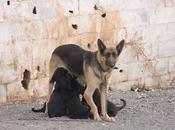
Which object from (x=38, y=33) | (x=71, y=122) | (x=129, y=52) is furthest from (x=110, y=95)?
(x=71, y=122)

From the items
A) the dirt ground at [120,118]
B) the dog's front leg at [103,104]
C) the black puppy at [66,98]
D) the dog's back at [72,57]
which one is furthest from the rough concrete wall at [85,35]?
the dog's front leg at [103,104]

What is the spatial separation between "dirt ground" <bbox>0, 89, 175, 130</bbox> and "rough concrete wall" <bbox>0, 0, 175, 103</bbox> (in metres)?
0.56

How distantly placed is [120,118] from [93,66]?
0.90 m

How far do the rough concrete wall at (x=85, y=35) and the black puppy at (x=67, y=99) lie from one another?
1293 millimetres

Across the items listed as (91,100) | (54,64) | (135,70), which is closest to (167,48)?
(135,70)

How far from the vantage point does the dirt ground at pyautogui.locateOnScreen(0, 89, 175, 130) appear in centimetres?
873

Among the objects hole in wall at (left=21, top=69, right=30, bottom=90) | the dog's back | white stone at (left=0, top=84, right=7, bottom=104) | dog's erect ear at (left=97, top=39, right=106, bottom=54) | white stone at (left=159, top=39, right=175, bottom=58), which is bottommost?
white stone at (left=0, top=84, right=7, bottom=104)

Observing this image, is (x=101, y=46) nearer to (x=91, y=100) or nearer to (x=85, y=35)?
(x=91, y=100)

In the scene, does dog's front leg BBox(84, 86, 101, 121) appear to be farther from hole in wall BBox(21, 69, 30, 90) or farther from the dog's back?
hole in wall BBox(21, 69, 30, 90)

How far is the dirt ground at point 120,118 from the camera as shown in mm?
8727

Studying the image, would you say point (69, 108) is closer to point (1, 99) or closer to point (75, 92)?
point (75, 92)

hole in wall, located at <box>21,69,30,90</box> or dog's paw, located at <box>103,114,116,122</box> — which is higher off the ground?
hole in wall, located at <box>21,69,30,90</box>

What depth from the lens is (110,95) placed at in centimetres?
1150

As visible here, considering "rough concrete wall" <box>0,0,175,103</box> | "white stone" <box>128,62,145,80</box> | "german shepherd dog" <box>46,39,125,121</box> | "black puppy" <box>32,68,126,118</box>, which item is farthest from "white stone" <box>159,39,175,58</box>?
"black puppy" <box>32,68,126,118</box>
